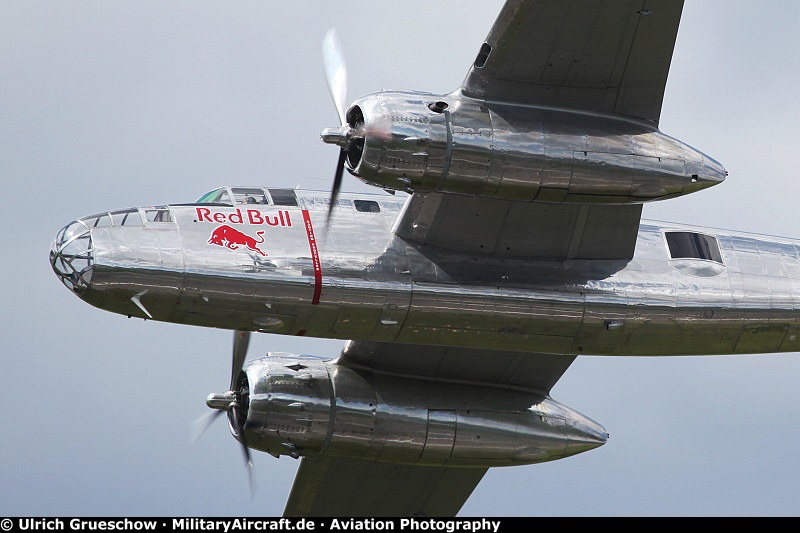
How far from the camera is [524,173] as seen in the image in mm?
20391

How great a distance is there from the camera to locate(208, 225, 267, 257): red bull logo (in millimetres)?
21219

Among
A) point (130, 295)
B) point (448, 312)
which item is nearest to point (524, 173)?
point (448, 312)

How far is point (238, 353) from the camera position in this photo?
80.8 ft

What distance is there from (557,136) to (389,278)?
3.38m

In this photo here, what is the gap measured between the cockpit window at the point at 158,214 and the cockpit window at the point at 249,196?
3.66ft

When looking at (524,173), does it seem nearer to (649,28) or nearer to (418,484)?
(649,28)

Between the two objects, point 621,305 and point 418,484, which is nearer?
point 621,305

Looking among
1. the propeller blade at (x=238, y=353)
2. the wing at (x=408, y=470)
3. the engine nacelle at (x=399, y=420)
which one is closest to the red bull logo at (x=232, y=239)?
the engine nacelle at (x=399, y=420)

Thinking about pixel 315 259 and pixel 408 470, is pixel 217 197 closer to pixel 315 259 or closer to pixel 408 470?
pixel 315 259

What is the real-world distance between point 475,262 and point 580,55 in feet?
12.1

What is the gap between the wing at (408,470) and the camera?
82.2ft

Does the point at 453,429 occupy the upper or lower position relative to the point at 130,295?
lower
